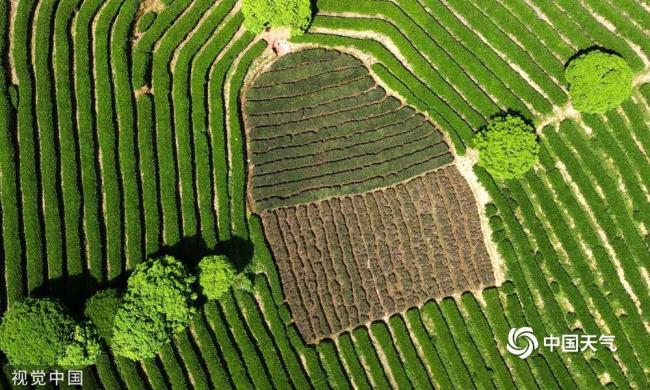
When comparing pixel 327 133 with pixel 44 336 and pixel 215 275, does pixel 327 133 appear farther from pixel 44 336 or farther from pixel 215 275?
pixel 44 336

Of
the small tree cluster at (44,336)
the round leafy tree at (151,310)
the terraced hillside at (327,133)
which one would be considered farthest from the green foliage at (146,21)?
the small tree cluster at (44,336)

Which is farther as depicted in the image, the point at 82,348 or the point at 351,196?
the point at 351,196

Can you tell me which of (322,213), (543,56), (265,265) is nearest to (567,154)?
(543,56)

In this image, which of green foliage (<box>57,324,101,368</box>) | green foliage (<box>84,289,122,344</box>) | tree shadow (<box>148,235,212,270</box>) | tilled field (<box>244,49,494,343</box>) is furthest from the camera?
tilled field (<box>244,49,494,343</box>)

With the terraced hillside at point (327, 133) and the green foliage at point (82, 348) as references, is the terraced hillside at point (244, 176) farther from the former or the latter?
the green foliage at point (82, 348)

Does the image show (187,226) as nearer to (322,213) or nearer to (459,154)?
(322,213)

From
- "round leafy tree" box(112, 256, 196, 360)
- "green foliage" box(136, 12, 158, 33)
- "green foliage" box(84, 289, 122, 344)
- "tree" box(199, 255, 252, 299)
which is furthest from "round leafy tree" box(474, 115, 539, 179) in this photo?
"green foliage" box(84, 289, 122, 344)

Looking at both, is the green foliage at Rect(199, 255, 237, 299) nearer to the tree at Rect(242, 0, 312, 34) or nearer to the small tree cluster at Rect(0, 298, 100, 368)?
the small tree cluster at Rect(0, 298, 100, 368)

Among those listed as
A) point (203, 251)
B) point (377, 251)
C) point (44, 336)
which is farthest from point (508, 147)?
point (44, 336)
